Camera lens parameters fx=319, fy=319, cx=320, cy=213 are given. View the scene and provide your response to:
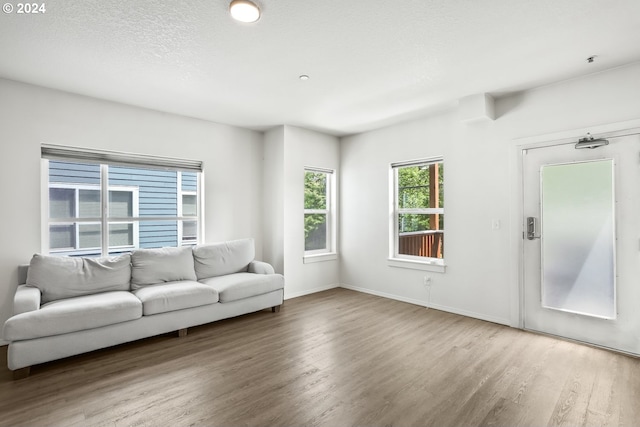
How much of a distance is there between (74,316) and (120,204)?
63.1 inches

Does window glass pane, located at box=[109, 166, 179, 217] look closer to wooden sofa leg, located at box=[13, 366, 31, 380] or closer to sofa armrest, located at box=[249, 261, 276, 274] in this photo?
sofa armrest, located at box=[249, 261, 276, 274]

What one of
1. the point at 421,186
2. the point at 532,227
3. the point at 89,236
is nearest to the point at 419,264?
the point at 421,186

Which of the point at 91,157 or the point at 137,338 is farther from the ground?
the point at 91,157

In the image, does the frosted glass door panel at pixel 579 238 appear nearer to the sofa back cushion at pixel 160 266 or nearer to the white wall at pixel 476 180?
the white wall at pixel 476 180

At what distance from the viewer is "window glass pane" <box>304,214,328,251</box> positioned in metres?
5.22

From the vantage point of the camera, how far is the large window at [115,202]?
138 inches

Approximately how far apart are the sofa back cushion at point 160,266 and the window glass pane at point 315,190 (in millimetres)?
2041

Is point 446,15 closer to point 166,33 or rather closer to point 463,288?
point 166,33

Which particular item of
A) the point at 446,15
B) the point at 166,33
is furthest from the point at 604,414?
the point at 166,33

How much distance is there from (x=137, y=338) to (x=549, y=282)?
13.6 feet

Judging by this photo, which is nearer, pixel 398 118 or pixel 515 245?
pixel 515 245

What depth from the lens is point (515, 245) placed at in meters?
3.51

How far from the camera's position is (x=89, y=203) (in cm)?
368

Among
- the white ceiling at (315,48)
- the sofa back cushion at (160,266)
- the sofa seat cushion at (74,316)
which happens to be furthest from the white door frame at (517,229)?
the sofa seat cushion at (74,316)
